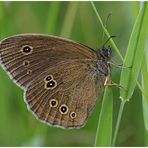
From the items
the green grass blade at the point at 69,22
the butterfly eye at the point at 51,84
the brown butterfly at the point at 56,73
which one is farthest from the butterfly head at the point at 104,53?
the green grass blade at the point at 69,22

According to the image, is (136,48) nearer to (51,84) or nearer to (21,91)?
(51,84)

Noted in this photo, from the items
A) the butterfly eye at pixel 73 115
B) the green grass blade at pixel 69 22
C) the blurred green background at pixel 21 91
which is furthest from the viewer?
the green grass blade at pixel 69 22

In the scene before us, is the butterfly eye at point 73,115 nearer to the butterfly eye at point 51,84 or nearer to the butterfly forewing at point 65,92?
the butterfly forewing at point 65,92

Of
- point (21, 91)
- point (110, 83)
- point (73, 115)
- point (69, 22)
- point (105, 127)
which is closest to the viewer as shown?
point (105, 127)

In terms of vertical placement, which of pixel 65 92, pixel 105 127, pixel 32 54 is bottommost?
pixel 105 127

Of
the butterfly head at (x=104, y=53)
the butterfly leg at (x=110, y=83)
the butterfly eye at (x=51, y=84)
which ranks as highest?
the butterfly head at (x=104, y=53)

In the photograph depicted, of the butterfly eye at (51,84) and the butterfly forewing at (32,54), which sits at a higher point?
the butterfly forewing at (32,54)

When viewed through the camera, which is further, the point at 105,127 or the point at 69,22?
the point at 69,22

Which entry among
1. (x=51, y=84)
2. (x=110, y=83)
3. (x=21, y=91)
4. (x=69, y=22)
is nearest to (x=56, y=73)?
(x=51, y=84)

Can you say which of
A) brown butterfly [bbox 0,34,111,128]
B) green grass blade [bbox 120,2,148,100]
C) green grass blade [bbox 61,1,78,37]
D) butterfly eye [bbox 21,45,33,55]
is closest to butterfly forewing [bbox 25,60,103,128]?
brown butterfly [bbox 0,34,111,128]
